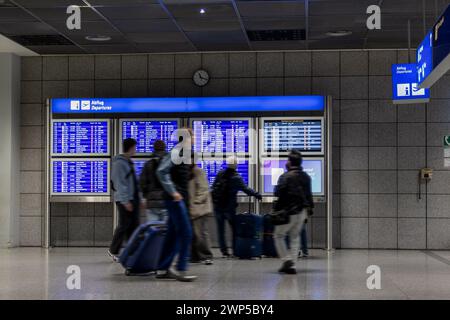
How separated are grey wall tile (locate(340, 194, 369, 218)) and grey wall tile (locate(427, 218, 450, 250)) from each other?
1090mm

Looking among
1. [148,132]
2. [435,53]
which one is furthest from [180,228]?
[148,132]

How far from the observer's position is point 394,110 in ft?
38.8

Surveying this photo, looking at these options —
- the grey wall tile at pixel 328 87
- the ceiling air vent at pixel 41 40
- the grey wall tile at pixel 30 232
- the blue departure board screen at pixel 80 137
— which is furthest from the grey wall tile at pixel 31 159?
the grey wall tile at pixel 328 87

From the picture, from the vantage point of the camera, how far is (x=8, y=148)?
12195 mm

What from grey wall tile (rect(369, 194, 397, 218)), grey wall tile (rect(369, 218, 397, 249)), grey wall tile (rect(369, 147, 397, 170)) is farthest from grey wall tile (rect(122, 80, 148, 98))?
grey wall tile (rect(369, 218, 397, 249))

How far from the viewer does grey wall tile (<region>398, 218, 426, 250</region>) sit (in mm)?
11727

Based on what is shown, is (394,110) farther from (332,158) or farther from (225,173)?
(225,173)

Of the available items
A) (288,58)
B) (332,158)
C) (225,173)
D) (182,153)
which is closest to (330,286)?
(182,153)

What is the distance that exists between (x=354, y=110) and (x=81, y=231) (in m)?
5.30

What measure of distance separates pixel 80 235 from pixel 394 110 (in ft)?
19.6

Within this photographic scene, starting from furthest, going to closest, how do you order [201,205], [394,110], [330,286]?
[394,110] → [201,205] → [330,286]

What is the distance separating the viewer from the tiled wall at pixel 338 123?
11.8 m
